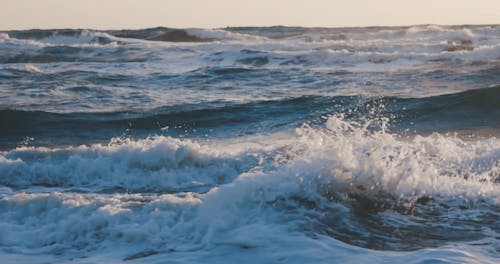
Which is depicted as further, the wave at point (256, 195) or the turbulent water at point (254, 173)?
the wave at point (256, 195)

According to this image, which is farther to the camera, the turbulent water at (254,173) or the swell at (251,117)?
the swell at (251,117)

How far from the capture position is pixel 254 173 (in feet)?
22.1

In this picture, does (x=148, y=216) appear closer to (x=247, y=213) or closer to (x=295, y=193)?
(x=247, y=213)

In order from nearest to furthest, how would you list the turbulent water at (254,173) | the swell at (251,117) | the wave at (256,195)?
1. the turbulent water at (254,173)
2. the wave at (256,195)
3. the swell at (251,117)

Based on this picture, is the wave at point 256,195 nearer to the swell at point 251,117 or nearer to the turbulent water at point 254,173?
the turbulent water at point 254,173

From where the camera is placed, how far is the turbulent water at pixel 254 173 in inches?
218

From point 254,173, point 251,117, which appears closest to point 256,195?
point 254,173

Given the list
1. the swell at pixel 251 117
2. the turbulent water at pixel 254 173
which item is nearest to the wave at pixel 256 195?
the turbulent water at pixel 254 173

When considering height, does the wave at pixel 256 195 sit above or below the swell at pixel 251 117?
below

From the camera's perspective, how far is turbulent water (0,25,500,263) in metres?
5.54

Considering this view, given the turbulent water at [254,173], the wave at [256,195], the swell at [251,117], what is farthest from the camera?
the swell at [251,117]

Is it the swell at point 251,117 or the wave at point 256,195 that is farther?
the swell at point 251,117

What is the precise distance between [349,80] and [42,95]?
6.84m

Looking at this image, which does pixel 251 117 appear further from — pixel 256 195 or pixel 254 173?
pixel 256 195
